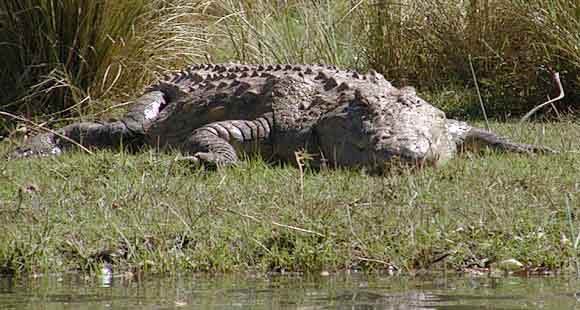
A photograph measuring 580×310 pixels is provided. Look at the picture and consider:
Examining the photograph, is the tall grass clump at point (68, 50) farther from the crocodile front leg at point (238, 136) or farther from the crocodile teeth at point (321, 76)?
the crocodile teeth at point (321, 76)

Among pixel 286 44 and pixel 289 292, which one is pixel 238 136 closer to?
pixel 286 44

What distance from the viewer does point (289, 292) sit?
14.3 ft

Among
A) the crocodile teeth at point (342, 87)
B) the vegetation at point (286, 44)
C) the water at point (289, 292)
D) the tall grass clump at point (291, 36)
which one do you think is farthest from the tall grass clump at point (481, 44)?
the water at point (289, 292)

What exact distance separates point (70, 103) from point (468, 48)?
3467 mm

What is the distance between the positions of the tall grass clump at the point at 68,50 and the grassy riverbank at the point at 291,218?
2.45 metres

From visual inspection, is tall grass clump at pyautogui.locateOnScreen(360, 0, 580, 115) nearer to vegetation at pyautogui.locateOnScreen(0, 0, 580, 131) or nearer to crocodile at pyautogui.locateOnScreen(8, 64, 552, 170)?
vegetation at pyautogui.locateOnScreen(0, 0, 580, 131)

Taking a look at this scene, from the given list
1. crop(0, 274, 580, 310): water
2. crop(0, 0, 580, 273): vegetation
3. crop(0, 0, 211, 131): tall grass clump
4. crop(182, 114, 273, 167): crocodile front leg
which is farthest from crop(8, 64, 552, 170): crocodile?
crop(0, 274, 580, 310): water

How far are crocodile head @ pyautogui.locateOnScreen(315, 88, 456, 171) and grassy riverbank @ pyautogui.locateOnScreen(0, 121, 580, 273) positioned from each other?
0.18m

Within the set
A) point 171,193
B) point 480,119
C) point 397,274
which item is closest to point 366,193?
point 171,193

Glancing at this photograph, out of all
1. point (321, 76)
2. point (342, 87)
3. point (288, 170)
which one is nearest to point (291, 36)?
point (321, 76)

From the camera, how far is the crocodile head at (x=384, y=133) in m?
7.05

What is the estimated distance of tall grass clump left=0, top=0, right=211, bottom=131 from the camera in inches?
369

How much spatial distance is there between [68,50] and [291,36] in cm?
254

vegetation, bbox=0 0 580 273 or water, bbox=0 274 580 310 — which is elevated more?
vegetation, bbox=0 0 580 273
